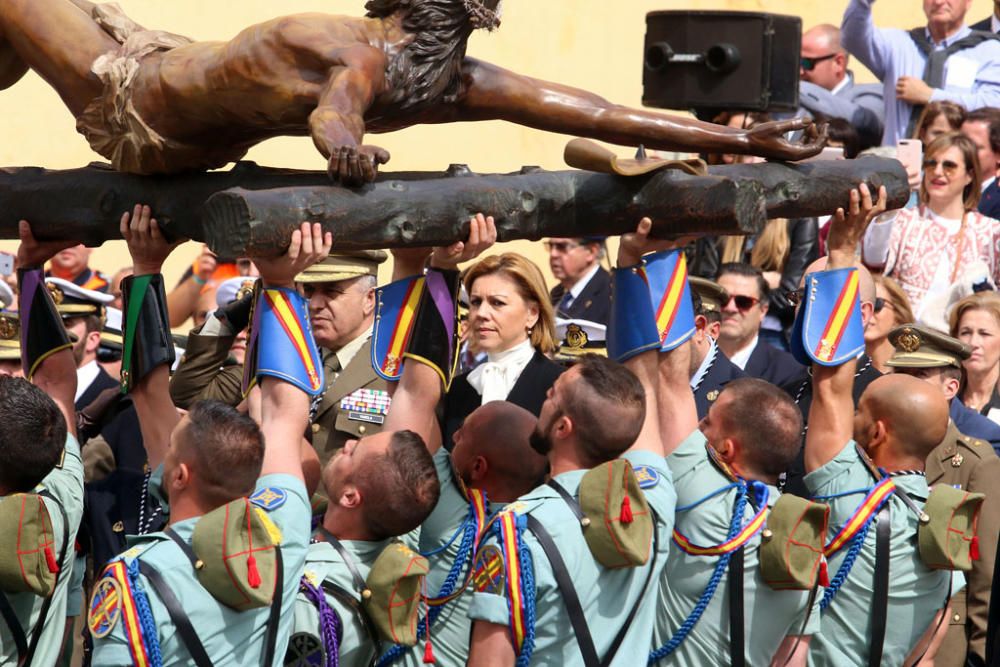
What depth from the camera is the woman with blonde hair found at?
241 inches

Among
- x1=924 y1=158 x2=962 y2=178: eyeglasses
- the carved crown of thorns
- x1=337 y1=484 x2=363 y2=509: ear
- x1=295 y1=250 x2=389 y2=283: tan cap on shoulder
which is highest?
the carved crown of thorns

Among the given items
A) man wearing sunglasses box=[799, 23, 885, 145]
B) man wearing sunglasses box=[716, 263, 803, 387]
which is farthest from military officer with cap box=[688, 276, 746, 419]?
man wearing sunglasses box=[799, 23, 885, 145]

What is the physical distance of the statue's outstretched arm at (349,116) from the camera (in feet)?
13.1

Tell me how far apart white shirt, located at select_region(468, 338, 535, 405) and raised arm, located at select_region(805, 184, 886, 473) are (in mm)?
1458

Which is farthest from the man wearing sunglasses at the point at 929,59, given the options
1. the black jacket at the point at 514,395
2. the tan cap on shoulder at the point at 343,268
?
the tan cap on shoulder at the point at 343,268

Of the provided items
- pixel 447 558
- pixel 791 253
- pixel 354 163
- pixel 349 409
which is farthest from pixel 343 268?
pixel 791 253

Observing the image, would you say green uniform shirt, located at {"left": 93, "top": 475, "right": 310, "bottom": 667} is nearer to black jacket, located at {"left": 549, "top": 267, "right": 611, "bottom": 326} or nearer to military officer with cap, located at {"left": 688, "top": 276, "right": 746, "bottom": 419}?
military officer with cap, located at {"left": 688, "top": 276, "right": 746, "bottom": 419}

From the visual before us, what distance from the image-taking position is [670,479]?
4.55 metres

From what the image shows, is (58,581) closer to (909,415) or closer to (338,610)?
(338,610)

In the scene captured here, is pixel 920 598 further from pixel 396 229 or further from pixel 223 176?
pixel 223 176

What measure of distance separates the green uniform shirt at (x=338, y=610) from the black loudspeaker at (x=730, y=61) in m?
4.35

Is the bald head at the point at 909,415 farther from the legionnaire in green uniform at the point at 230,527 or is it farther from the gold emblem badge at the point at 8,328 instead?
the gold emblem badge at the point at 8,328

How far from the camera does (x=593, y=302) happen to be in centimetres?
754

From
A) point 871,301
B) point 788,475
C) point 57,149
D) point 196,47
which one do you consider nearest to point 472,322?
point 788,475
